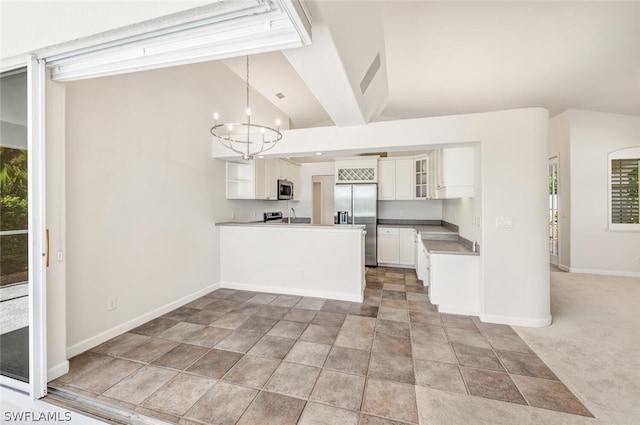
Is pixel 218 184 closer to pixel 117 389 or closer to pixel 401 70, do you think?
pixel 117 389

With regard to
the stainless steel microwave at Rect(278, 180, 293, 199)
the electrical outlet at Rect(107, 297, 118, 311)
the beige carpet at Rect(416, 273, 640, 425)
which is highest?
the stainless steel microwave at Rect(278, 180, 293, 199)

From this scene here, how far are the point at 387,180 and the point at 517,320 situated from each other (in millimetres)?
3675

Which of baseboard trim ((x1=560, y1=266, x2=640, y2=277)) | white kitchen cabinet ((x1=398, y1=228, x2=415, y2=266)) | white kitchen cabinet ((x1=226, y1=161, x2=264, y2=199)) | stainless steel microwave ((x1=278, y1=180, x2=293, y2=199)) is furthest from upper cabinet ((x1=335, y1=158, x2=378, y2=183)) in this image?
baseboard trim ((x1=560, y1=266, x2=640, y2=277))

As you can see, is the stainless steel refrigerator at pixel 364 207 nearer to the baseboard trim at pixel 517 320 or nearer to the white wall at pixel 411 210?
the white wall at pixel 411 210

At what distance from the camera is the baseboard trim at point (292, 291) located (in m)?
3.67

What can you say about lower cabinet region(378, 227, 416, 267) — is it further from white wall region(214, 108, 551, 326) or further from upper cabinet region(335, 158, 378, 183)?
white wall region(214, 108, 551, 326)

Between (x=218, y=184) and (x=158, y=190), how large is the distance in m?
1.18

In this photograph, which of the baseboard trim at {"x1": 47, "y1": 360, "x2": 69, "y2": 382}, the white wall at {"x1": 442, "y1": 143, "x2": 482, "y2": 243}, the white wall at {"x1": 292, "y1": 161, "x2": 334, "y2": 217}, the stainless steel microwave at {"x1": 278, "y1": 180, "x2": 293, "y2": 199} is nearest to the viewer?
the baseboard trim at {"x1": 47, "y1": 360, "x2": 69, "y2": 382}

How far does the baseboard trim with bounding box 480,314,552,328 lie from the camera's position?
9.33ft

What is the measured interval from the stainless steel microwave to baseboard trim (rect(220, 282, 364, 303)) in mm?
2049

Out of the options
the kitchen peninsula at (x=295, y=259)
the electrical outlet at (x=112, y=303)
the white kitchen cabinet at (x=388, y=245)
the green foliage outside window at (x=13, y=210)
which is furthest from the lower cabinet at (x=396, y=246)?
the green foliage outside window at (x=13, y=210)

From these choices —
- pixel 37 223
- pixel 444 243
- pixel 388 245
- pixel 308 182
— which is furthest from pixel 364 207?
pixel 37 223

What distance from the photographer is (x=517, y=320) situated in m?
2.89

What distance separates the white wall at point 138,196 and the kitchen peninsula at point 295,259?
363mm
